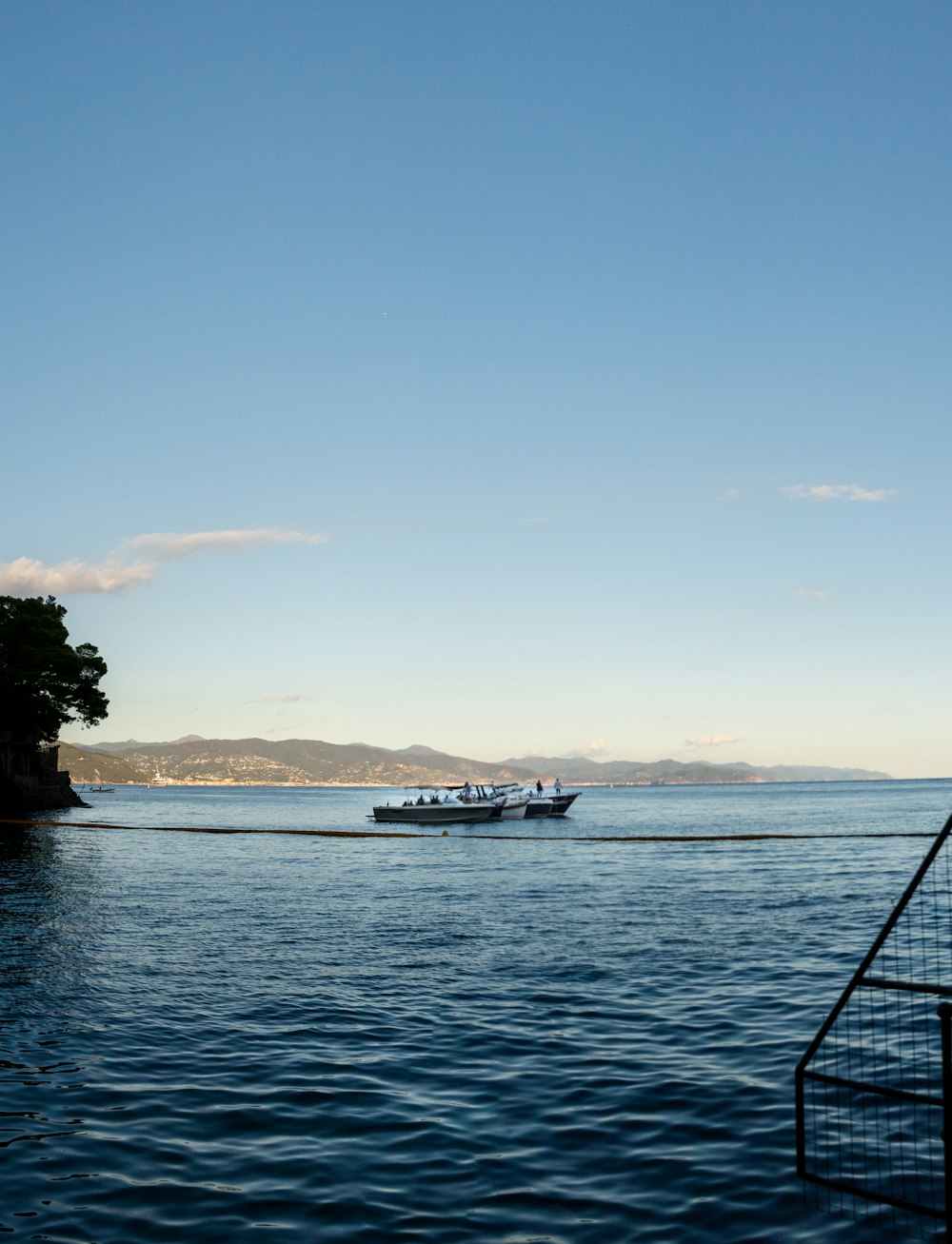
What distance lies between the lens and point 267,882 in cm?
4597

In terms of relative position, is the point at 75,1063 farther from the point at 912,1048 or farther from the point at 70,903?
the point at 70,903

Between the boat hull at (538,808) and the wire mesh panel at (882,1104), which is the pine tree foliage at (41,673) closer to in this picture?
the boat hull at (538,808)

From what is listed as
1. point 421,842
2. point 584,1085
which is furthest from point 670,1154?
point 421,842

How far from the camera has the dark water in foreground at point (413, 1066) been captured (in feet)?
33.5

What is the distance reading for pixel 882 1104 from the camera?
45.0ft

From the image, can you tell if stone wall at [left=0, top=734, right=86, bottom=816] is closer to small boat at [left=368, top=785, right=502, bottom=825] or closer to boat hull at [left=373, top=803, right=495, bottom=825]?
small boat at [left=368, top=785, right=502, bottom=825]

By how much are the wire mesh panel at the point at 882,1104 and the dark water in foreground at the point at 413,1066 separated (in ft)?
1.49

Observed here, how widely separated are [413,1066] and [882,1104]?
21.0 feet

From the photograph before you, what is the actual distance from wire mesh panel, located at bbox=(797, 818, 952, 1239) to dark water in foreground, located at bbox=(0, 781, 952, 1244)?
0.45 meters

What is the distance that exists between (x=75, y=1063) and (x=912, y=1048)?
1290 cm

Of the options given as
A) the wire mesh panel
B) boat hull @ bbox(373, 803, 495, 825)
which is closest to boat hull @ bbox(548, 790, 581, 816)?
boat hull @ bbox(373, 803, 495, 825)

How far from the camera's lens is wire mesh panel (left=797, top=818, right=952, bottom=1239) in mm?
9266

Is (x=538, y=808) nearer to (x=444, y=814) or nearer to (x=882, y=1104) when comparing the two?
(x=444, y=814)

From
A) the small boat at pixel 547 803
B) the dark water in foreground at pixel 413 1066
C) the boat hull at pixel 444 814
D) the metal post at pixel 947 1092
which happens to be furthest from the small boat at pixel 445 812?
the metal post at pixel 947 1092
